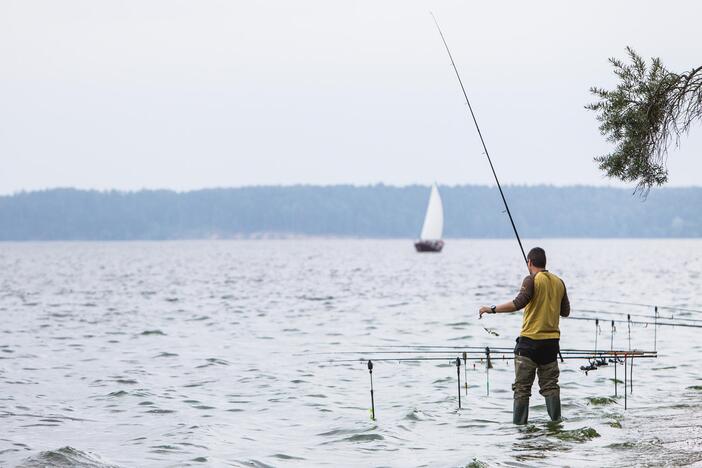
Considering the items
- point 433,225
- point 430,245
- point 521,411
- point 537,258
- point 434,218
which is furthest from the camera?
point 430,245

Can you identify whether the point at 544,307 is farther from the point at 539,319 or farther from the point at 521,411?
the point at 521,411

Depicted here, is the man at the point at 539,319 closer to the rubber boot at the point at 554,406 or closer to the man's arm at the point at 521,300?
the man's arm at the point at 521,300

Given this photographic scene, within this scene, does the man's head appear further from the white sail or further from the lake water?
the white sail

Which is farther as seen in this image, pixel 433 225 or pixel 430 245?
pixel 430 245

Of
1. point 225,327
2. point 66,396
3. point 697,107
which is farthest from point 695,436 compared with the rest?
point 225,327

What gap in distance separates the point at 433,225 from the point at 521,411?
115m

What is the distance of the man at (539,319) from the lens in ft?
37.8

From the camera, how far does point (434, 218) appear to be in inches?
4946

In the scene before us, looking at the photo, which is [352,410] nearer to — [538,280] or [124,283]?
[538,280]

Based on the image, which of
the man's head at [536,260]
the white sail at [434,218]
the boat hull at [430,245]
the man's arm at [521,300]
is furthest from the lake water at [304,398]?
the boat hull at [430,245]

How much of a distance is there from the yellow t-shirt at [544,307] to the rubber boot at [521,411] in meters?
1.34

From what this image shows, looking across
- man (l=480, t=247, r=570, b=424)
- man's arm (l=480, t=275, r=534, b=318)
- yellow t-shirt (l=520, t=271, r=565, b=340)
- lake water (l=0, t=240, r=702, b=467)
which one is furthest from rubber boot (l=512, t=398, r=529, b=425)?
man's arm (l=480, t=275, r=534, b=318)

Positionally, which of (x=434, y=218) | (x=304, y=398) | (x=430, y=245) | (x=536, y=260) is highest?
(x=434, y=218)

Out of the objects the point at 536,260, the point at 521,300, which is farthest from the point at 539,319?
the point at 536,260
